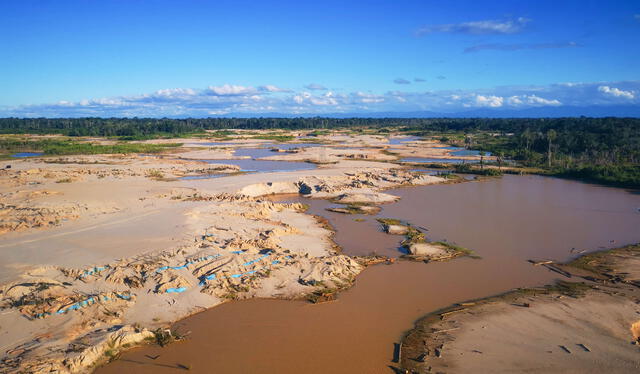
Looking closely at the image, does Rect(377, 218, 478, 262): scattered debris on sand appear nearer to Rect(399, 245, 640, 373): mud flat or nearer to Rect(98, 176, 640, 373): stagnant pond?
Rect(98, 176, 640, 373): stagnant pond

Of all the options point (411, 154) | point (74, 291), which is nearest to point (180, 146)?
point (411, 154)

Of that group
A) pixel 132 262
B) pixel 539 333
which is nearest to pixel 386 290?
pixel 539 333

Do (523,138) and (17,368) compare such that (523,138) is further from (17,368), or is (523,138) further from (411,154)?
(17,368)

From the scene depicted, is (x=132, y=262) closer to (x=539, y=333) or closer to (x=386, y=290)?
(x=386, y=290)

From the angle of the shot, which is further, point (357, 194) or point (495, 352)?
point (357, 194)

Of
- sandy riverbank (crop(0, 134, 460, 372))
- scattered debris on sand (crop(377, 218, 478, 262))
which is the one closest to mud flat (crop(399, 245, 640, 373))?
scattered debris on sand (crop(377, 218, 478, 262))

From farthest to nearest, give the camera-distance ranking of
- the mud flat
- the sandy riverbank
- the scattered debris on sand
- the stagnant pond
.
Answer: the scattered debris on sand, the sandy riverbank, the stagnant pond, the mud flat
